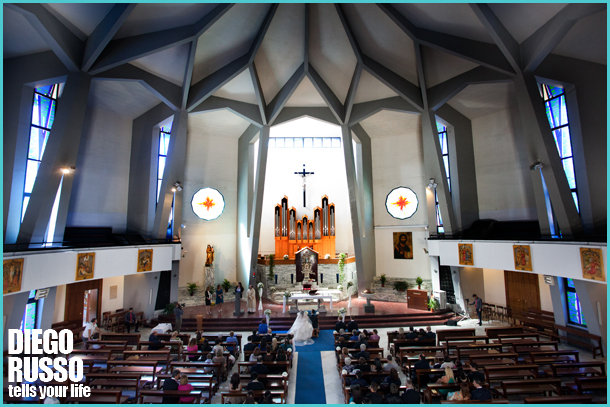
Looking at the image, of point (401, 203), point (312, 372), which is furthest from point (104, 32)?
point (401, 203)

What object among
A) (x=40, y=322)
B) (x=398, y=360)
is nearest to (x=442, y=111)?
(x=398, y=360)

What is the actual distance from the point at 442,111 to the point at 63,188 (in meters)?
14.0

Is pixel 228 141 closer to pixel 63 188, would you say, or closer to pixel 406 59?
pixel 63 188

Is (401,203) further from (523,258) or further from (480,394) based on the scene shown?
(480,394)

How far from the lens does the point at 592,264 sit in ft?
25.3

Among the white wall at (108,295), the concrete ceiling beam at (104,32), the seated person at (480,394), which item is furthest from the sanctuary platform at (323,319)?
the concrete ceiling beam at (104,32)

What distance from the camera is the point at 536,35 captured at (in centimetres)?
902

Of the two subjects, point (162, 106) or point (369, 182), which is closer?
point (162, 106)

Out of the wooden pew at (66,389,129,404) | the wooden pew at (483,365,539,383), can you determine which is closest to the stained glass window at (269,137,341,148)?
the wooden pew at (483,365,539,383)

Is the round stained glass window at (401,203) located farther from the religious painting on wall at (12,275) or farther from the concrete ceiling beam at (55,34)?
the religious painting on wall at (12,275)

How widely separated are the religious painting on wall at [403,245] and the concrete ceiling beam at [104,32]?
45.8 feet

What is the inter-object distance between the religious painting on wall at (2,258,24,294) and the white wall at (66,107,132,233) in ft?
15.8

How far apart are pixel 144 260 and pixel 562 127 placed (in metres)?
14.9

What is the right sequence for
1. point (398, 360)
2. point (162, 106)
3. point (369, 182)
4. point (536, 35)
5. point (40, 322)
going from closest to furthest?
point (398, 360), point (536, 35), point (40, 322), point (162, 106), point (369, 182)
